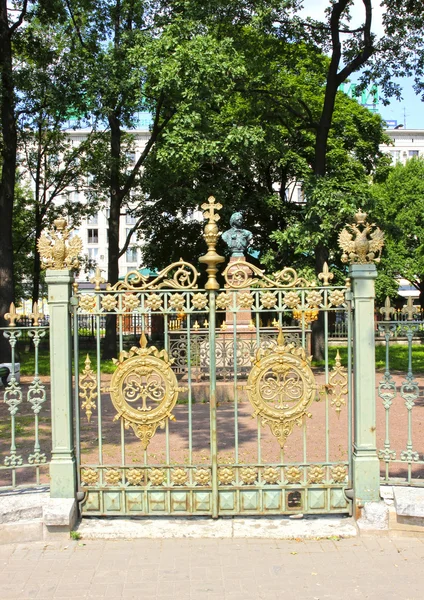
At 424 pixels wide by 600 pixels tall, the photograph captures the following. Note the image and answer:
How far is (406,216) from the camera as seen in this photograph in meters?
36.8

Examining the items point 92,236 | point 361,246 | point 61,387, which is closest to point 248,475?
point 61,387

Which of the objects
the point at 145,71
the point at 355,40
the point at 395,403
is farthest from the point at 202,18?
the point at 395,403

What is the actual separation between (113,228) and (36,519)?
16866 millimetres

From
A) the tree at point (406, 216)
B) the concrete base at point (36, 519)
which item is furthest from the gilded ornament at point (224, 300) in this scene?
the tree at point (406, 216)

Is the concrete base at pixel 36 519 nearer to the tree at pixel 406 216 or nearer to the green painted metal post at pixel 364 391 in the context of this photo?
the green painted metal post at pixel 364 391

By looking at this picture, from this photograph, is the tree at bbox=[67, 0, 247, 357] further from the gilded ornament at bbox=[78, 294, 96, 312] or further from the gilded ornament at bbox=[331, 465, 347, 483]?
the gilded ornament at bbox=[331, 465, 347, 483]

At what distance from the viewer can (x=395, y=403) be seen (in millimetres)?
12906

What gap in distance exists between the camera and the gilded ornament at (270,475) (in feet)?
17.5

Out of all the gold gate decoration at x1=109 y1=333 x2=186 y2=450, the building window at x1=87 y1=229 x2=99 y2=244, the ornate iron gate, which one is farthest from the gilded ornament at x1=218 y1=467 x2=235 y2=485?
the building window at x1=87 y1=229 x2=99 y2=244

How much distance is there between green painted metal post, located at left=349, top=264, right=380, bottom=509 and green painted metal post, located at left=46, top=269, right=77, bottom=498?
250 cm

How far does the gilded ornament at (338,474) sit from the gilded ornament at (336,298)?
1433mm

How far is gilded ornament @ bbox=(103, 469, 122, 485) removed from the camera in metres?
5.39

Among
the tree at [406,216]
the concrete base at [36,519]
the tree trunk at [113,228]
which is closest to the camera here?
the concrete base at [36,519]

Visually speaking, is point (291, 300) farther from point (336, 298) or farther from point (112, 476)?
point (112, 476)
